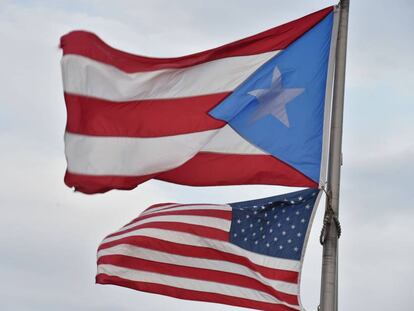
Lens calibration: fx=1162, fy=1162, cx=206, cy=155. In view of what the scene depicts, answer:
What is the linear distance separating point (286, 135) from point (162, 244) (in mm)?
3161

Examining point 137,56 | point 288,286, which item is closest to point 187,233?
point 288,286

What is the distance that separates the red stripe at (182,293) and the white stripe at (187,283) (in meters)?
0.05

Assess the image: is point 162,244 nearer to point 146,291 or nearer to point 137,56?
point 146,291

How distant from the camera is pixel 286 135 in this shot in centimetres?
1794

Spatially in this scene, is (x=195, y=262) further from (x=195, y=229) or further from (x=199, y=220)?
(x=199, y=220)

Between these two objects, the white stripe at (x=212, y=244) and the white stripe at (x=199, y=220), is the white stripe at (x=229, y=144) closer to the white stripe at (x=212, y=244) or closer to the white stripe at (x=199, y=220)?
the white stripe at (x=199, y=220)

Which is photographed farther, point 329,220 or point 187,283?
point 187,283

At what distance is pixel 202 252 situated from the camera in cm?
1936

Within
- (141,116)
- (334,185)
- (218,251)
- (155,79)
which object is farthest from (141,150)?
(334,185)

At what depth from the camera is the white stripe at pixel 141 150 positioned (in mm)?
16672

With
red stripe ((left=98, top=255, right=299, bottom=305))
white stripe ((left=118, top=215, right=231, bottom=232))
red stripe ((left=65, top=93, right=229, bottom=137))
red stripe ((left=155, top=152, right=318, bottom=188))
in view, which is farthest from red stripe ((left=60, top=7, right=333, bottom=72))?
red stripe ((left=98, top=255, right=299, bottom=305))

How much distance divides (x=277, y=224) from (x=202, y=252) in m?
1.61

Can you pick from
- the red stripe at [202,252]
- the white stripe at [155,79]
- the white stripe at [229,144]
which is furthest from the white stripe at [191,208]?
the white stripe at [155,79]

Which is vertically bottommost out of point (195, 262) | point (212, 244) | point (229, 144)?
point (195, 262)
